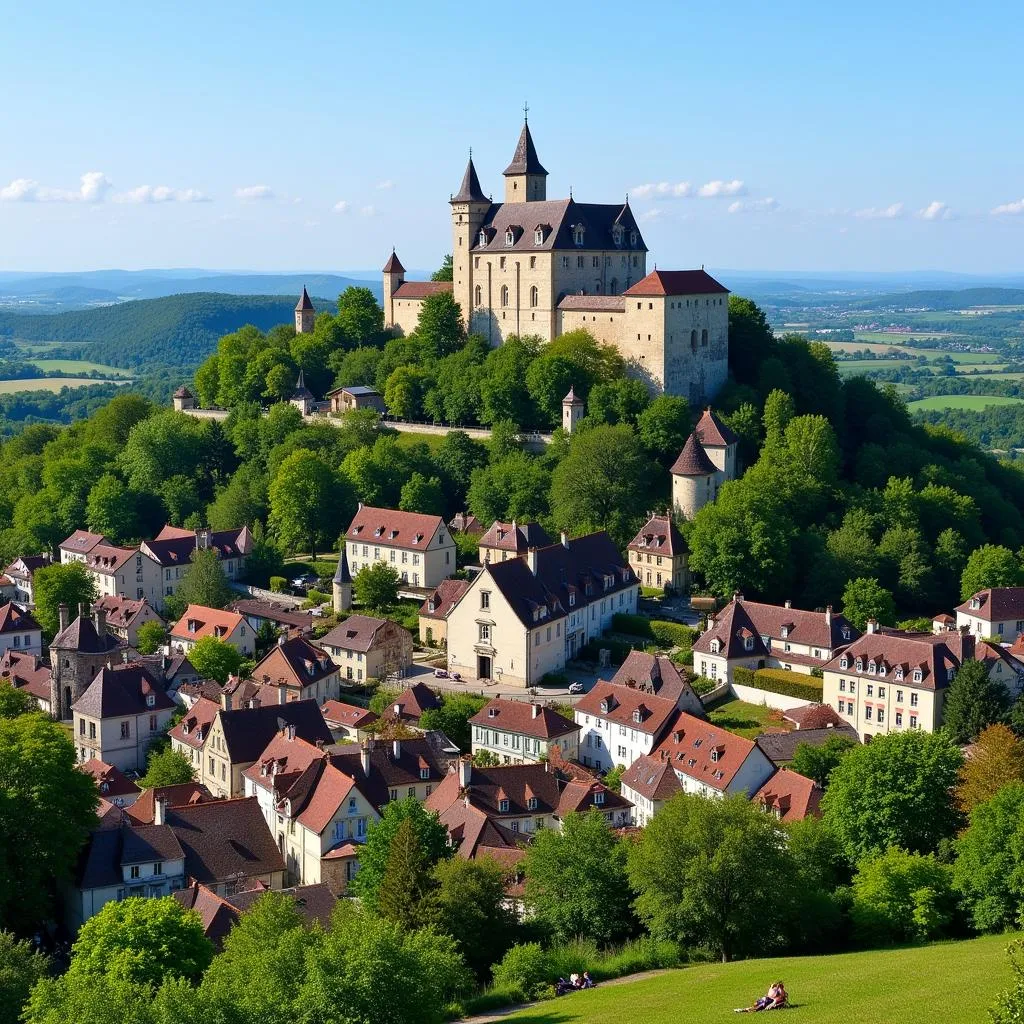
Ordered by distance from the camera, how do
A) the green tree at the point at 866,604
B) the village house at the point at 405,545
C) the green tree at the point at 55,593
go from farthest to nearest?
the green tree at the point at 55,593, the village house at the point at 405,545, the green tree at the point at 866,604

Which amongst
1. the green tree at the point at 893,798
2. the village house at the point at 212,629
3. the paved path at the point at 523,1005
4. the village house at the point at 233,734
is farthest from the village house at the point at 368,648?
the paved path at the point at 523,1005

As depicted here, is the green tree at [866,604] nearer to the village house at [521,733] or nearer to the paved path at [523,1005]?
the village house at [521,733]

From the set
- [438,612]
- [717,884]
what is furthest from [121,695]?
[717,884]

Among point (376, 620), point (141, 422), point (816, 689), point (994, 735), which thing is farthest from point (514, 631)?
point (141, 422)

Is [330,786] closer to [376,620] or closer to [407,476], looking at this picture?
[376,620]

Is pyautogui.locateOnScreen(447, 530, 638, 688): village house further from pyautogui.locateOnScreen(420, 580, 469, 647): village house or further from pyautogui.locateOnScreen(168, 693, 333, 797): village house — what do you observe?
pyautogui.locateOnScreen(168, 693, 333, 797): village house

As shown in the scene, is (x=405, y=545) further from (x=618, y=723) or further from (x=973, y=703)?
(x=973, y=703)
